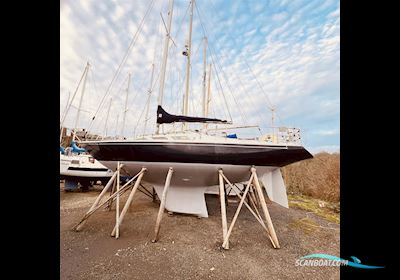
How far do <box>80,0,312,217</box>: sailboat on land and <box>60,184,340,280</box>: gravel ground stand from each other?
1.26 meters

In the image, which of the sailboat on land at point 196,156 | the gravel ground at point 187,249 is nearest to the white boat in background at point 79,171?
the gravel ground at point 187,249

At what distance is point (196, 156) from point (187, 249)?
8.33ft

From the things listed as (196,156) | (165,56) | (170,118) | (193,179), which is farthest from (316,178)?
(165,56)

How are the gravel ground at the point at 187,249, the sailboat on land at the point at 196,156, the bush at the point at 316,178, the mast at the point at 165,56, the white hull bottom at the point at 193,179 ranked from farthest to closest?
the bush at the point at 316,178, the mast at the point at 165,56, the white hull bottom at the point at 193,179, the sailboat on land at the point at 196,156, the gravel ground at the point at 187,249

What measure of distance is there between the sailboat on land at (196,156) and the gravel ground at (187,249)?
49.7 inches

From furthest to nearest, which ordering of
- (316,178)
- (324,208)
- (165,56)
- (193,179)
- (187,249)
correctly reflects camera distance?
(316,178) < (324,208) < (165,56) < (193,179) < (187,249)

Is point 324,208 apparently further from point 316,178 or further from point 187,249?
point 187,249

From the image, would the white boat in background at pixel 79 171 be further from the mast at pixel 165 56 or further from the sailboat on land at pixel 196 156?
the mast at pixel 165 56

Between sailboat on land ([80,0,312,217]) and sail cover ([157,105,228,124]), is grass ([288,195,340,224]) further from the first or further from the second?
sail cover ([157,105,228,124])

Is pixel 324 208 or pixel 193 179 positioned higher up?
pixel 193 179

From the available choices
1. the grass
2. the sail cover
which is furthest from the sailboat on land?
the grass

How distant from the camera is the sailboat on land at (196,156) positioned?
18.1 feet

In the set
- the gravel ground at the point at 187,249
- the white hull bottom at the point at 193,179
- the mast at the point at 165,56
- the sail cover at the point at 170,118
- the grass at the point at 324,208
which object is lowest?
the grass at the point at 324,208

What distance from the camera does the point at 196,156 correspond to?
555 centimetres
